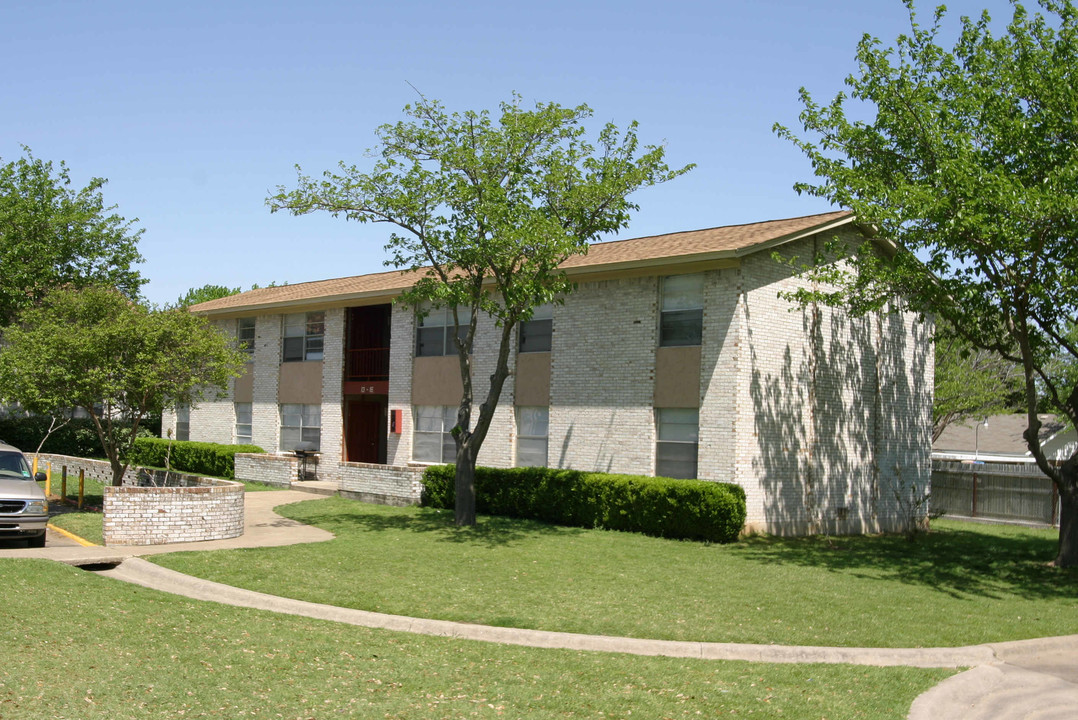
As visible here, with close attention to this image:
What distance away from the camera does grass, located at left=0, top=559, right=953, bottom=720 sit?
744 cm

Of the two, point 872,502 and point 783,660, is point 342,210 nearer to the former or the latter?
point 783,660

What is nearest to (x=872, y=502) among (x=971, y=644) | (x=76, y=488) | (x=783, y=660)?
(x=971, y=644)

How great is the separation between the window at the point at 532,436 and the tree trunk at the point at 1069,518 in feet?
34.3

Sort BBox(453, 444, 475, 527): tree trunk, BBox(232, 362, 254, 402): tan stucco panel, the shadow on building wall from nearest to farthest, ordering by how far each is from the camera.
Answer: BBox(453, 444, 475, 527): tree trunk < the shadow on building wall < BBox(232, 362, 254, 402): tan stucco panel

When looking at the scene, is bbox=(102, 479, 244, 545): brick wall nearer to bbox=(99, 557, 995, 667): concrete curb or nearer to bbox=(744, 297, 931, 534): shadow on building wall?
bbox=(99, 557, 995, 667): concrete curb

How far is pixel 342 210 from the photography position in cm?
1831

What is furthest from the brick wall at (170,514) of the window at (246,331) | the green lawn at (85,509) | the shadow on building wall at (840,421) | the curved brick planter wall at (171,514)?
the window at (246,331)

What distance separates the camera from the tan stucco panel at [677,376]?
19.8 meters

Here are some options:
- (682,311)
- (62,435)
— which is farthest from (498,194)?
(62,435)

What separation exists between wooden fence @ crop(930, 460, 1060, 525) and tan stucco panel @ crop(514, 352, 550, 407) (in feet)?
36.8

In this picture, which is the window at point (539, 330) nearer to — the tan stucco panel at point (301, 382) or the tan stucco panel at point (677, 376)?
the tan stucco panel at point (677, 376)

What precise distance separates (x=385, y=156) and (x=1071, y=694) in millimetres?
13951

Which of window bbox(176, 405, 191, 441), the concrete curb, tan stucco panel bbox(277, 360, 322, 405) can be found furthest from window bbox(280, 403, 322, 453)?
the concrete curb

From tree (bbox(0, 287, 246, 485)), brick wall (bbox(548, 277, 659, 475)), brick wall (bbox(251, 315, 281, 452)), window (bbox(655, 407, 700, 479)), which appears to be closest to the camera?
tree (bbox(0, 287, 246, 485))
